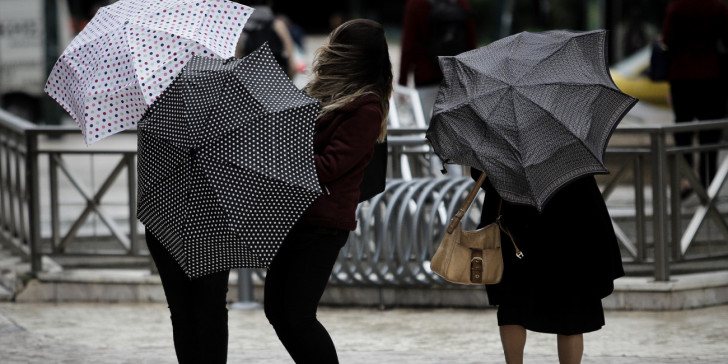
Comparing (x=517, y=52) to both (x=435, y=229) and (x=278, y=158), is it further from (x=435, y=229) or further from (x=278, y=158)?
(x=435, y=229)

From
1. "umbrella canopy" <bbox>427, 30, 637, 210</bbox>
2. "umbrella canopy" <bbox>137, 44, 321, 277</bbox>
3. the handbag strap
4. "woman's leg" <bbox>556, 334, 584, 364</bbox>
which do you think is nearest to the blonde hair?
"umbrella canopy" <bbox>137, 44, 321, 277</bbox>

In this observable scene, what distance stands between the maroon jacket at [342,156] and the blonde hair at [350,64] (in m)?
0.05

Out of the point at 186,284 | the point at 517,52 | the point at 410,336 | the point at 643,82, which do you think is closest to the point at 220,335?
the point at 186,284

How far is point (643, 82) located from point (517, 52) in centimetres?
1077

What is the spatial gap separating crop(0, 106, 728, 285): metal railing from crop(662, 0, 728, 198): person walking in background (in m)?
1.72

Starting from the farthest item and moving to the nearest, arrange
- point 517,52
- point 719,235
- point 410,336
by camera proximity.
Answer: point 719,235 → point 410,336 → point 517,52

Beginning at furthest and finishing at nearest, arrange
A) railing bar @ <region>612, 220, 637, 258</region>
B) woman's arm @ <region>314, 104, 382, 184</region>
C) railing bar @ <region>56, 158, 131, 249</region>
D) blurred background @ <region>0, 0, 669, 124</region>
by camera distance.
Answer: blurred background @ <region>0, 0, 669, 124</region>, railing bar @ <region>56, 158, 131, 249</region>, railing bar @ <region>612, 220, 637, 258</region>, woman's arm @ <region>314, 104, 382, 184</region>

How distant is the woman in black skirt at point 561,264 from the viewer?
4.56 meters

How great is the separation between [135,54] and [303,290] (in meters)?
1.12

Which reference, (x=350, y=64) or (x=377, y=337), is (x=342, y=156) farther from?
(x=377, y=337)

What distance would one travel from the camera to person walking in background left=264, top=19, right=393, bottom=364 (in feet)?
14.1

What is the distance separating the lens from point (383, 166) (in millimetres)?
4621

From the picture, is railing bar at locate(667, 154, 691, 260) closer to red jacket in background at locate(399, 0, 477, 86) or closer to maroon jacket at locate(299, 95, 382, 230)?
red jacket in background at locate(399, 0, 477, 86)

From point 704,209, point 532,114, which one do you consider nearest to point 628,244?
point 704,209
